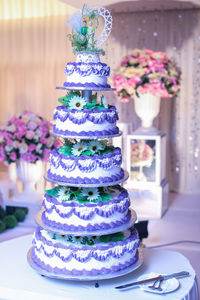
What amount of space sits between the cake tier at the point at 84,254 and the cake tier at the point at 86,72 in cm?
77

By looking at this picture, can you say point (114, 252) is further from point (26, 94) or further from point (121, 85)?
point (26, 94)

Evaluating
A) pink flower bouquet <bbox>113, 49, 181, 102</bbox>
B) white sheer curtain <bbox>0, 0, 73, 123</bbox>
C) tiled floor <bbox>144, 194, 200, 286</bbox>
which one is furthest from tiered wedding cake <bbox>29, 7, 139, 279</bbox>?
white sheer curtain <bbox>0, 0, 73, 123</bbox>

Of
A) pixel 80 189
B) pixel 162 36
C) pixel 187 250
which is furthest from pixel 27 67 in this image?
pixel 80 189

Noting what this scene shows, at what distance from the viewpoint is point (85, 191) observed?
2363 millimetres

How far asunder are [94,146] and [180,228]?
8.53 ft

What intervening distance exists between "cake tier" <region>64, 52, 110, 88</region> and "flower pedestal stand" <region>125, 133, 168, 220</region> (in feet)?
8.56

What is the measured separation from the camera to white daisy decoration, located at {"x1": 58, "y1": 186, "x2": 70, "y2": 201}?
92.1 inches

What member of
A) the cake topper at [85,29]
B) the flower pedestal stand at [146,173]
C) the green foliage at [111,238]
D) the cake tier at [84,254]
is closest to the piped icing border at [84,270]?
the cake tier at [84,254]

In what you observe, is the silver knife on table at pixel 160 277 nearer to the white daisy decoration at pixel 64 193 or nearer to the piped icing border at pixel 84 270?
the piped icing border at pixel 84 270

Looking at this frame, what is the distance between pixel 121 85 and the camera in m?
4.88

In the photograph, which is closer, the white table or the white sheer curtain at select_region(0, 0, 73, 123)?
the white table

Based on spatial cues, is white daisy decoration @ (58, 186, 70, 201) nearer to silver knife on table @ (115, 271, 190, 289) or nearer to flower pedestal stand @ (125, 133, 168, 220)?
silver knife on table @ (115, 271, 190, 289)

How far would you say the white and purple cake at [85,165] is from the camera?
91.2 inches

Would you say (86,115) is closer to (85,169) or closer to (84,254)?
(85,169)
